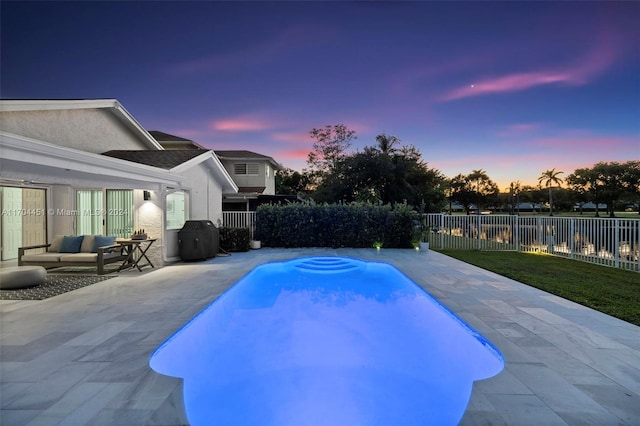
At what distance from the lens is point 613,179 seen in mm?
44031

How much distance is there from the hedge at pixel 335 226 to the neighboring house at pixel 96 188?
3040mm

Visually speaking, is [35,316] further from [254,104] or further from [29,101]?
[254,104]

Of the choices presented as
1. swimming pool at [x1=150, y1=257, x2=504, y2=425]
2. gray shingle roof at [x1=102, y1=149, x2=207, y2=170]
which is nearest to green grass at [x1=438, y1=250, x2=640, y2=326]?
swimming pool at [x1=150, y1=257, x2=504, y2=425]

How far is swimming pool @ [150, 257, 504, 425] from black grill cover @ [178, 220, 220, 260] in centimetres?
438

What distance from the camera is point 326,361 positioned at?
392 centimetres

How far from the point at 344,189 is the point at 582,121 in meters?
14.9

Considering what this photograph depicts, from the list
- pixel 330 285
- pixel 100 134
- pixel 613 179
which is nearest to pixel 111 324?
pixel 330 285

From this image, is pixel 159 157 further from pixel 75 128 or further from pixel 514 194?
pixel 514 194

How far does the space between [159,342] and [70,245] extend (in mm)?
7434

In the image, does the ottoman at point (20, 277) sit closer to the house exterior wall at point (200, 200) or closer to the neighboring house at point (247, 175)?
the house exterior wall at point (200, 200)

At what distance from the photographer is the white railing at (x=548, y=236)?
9078 millimetres

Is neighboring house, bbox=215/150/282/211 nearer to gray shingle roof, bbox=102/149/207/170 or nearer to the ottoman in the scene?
gray shingle roof, bbox=102/149/207/170

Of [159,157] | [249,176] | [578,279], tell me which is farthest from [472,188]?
[159,157]

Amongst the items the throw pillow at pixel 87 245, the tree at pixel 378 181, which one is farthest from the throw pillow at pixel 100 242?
the tree at pixel 378 181
